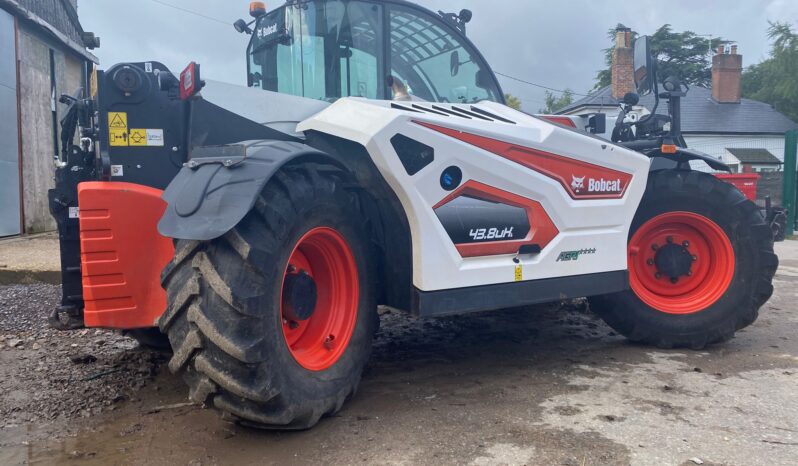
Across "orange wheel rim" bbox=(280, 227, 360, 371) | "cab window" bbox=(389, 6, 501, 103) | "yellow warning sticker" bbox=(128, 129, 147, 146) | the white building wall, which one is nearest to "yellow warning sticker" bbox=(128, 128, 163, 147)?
"yellow warning sticker" bbox=(128, 129, 147, 146)

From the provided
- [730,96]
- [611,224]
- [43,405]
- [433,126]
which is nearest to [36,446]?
[43,405]

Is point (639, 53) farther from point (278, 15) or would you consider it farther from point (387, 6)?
point (278, 15)

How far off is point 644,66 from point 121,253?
3.77 meters

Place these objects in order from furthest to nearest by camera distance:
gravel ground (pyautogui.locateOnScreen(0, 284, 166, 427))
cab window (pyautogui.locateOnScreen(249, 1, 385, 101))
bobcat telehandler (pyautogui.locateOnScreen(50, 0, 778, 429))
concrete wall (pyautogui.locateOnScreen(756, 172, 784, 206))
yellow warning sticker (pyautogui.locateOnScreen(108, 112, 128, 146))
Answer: concrete wall (pyautogui.locateOnScreen(756, 172, 784, 206)) → cab window (pyautogui.locateOnScreen(249, 1, 385, 101)) → gravel ground (pyautogui.locateOnScreen(0, 284, 166, 427)) → yellow warning sticker (pyautogui.locateOnScreen(108, 112, 128, 146)) → bobcat telehandler (pyautogui.locateOnScreen(50, 0, 778, 429))

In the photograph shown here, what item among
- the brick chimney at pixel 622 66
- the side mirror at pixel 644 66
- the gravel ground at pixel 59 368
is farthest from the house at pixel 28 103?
the brick chimney at pixel 622 66

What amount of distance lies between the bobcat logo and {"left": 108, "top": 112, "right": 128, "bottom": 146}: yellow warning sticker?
8.75 feet

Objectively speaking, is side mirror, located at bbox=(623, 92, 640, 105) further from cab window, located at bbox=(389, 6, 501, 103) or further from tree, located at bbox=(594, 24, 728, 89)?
tree, located at bbox=(594, 24, 728, 89)

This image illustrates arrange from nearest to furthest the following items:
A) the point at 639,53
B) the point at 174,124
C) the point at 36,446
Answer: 1. the point at 36,446
2. the point at 174,124
3. the point at 639,53

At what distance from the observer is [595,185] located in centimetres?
437

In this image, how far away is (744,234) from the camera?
4.92 metres

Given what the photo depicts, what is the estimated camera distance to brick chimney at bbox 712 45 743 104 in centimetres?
3591

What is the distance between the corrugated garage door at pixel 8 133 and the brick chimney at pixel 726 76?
35104 millimetres

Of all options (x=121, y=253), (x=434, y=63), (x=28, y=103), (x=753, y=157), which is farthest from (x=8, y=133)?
(x=753, y=157)

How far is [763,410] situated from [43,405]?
3984 millimetres
